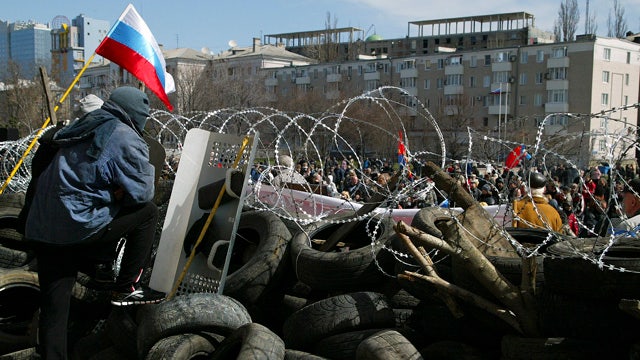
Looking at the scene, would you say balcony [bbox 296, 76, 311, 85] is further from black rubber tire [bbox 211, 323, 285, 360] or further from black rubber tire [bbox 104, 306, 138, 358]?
black rubber tire [bbox 211, 323, 285, 360]

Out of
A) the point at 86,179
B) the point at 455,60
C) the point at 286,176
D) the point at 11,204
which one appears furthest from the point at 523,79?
the point at 86,179

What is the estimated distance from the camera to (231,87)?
58531mm

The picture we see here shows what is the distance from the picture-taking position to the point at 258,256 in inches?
257

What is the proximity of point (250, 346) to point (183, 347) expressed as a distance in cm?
54

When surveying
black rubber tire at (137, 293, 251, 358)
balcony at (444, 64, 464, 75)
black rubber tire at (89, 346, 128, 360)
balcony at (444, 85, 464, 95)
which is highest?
balcony at (444, 64, 464, 75)

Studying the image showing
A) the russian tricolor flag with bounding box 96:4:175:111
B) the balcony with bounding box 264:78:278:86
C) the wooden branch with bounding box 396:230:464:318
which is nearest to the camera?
the wooden branch with bounding box 396:230:464:318

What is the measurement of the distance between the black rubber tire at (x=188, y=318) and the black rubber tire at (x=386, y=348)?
0.92 meters

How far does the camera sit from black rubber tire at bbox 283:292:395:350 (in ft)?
17.7

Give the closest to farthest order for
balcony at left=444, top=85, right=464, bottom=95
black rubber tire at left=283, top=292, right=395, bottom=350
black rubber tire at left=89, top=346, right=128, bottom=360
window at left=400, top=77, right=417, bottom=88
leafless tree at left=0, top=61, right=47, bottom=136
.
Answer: black rubber tire at left=283, top=292, right=395, bottom=350
black rubber tire at left=89, top=346, right=128, bottom=360
leafless tree at left=0, top=61, right=47, bottom=136
balcony at left=444, top=85, right=464, bottom=95
window at left=400, top=77, right=417, bottom=88

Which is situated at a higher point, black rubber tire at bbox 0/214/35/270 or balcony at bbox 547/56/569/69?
balcony at bbox 547/56/569/69

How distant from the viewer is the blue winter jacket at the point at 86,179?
4.44 m

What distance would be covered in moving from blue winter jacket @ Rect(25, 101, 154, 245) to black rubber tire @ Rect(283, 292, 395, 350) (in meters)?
1.67

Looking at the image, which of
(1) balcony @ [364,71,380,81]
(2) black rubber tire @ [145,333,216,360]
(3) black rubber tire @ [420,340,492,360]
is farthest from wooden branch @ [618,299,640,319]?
(1) balcony @ [364,71,380,81]

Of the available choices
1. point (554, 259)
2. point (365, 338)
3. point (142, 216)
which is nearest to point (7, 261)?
point (142, 216)
